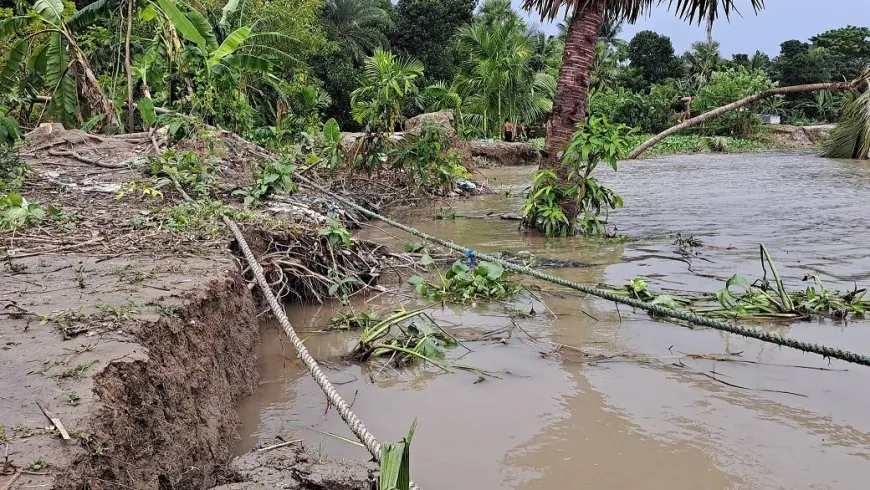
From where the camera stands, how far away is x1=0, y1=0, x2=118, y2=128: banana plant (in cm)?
809

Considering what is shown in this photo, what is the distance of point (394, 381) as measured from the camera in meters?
3.23

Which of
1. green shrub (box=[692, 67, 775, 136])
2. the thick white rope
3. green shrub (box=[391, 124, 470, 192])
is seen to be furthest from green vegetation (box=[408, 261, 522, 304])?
green shrub (box=[692, 67, 775, 136])

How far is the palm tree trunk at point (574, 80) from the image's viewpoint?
715 centimetres

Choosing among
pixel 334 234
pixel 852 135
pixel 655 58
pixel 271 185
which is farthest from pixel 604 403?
pixel 655 58

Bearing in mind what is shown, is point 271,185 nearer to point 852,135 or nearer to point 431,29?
point 852,135

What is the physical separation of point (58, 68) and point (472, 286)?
6711 mm

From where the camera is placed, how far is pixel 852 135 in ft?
56.2

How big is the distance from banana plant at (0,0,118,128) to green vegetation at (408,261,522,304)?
6.24m

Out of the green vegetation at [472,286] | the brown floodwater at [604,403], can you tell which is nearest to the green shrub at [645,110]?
the brown floodwater at [604,403]

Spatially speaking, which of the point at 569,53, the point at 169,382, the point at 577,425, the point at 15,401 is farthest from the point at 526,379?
the point at 569,53

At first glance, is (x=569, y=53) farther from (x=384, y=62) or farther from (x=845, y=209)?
(x=384, y=62)

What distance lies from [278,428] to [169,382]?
2.01ft

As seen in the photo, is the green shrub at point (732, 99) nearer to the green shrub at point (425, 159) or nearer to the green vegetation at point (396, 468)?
the green shrub at point (425, 159)

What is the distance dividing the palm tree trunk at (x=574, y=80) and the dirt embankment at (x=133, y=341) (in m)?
3.11
